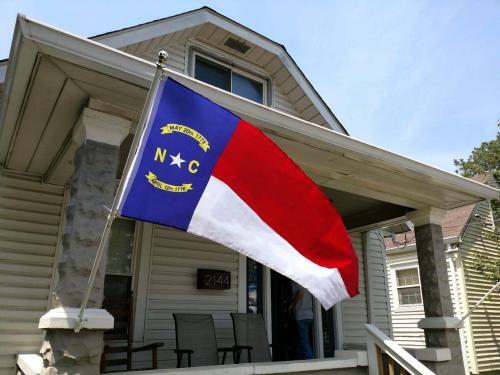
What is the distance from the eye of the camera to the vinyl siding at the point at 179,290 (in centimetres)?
509

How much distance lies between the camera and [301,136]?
12.6ft

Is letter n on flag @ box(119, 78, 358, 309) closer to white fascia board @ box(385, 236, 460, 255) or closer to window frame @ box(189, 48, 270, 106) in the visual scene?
window frame @ box(189, 48, 270, 106)

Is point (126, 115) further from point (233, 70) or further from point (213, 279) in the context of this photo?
point (233, 70)

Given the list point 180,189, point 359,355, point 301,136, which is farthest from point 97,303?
point 359,355

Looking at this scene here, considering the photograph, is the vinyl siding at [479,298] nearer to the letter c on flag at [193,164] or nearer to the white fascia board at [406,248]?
the white fascia board at [406,248]

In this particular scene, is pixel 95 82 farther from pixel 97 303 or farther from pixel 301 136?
pixel 301 136

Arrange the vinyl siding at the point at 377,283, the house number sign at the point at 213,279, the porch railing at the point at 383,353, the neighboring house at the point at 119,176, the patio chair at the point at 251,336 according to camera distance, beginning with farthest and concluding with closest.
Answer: the vinyl siding at the point at 377,283, the house number sign at the point at 213,279, the patio chair at the point at 251,336, the porch railing at the point at 383,353, the neighboring house at the point at 119,176

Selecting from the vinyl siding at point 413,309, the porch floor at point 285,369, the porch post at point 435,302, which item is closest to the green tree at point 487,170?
the vinyl siding at point 413,309

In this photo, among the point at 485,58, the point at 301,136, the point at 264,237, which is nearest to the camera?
the point at 264,237

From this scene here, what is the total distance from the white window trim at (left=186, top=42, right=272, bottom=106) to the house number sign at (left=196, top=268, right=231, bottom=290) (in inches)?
117

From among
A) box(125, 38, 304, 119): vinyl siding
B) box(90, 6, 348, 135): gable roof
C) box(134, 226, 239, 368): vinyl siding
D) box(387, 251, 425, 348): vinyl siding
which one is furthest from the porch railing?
box(387, 251, 425, 348): vinyl siding

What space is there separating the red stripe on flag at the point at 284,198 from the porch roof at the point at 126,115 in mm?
879

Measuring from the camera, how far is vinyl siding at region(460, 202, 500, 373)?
1141 cm

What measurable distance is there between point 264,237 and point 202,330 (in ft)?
9.56
